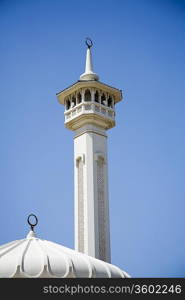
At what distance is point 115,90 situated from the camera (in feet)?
70.1

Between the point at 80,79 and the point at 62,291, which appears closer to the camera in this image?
the point at 62,291

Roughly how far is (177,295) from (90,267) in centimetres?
329

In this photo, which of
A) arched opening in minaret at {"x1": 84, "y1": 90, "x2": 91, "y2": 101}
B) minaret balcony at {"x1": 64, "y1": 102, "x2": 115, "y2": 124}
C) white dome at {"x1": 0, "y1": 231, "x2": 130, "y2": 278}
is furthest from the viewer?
arched opening in minaret at {"x1": 84, "y1": 90, "x2": 91, "y2": 101}

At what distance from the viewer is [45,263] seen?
11.1 m

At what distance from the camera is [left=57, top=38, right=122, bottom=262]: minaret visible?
19.2m

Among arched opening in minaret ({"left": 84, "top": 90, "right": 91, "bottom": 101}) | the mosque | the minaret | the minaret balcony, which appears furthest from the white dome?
arched opening in minaret ({"left": 84, "top": 90, "right": 91, "bottom": 101})

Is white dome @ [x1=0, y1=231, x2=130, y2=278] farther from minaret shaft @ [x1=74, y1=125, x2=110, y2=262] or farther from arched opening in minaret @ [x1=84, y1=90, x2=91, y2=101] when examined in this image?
arched opening in minaret @ [x1=84, y1=90, x2=91, y2=101]

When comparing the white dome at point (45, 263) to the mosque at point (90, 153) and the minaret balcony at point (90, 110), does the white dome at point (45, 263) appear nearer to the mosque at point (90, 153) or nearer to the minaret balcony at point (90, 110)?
the mosque at point (90, 153)

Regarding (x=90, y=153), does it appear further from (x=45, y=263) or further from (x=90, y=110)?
(x=45, y=263)

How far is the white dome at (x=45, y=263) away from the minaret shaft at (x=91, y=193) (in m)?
6.86

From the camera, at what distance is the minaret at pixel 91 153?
19156mm

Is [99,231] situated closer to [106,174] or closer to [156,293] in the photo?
[106,174]

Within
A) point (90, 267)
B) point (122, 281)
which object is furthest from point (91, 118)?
point (122, 281)

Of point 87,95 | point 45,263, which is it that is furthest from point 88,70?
point 45,263
